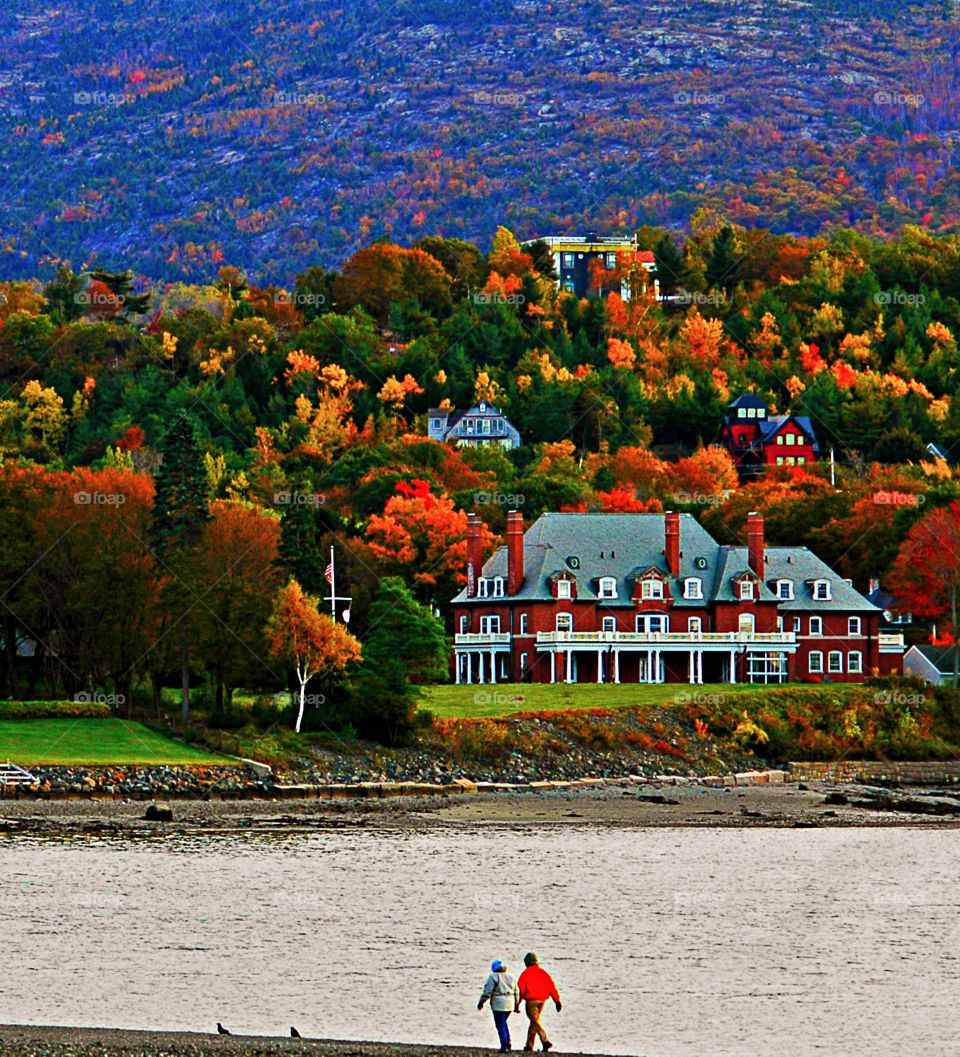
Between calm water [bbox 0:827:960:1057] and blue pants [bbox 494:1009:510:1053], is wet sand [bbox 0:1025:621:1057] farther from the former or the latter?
calm water [bbox 0:827:960:1057]

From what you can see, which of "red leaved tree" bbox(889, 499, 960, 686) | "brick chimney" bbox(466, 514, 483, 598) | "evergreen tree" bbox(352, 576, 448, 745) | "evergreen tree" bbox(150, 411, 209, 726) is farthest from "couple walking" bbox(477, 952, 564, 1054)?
"red leaved tree" bbox(889, 499, 960, 686)

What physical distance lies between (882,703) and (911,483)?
151ft

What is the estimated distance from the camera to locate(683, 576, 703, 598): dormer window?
115250 mm

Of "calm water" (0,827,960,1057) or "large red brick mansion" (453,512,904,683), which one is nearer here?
"calm water" (0,827,960,1057)

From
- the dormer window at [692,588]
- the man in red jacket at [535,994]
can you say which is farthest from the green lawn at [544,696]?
the man in red jacket at [535,994]

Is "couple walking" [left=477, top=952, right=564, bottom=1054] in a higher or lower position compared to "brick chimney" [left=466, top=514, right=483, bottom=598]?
lower

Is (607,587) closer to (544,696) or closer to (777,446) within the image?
(544,696)

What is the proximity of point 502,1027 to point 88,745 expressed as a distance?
47.7 metres

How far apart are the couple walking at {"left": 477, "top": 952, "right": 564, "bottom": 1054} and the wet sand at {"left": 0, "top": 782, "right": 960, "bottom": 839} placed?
102 ft

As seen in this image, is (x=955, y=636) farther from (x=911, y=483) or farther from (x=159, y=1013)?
(x=159, y=1013)

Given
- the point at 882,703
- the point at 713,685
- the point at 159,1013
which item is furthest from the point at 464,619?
the point at 159,1013

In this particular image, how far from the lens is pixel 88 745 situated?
3265 inches

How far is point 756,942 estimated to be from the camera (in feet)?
167

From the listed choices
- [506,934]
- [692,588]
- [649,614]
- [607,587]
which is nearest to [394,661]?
[607,587]
